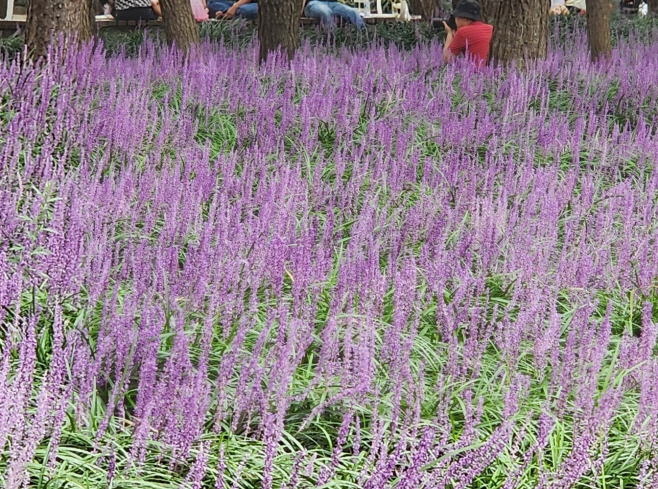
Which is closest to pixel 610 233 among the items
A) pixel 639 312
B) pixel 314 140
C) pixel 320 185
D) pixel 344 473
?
pixel 639 312

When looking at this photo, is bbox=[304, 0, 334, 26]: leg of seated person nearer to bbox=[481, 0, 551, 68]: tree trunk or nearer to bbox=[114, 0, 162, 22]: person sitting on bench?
bbox=[114, 0, 162, 22]: person sitting on bench

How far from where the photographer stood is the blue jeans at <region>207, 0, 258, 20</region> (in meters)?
18.5

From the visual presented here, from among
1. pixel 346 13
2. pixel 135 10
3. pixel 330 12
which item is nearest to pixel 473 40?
pixel 330 12

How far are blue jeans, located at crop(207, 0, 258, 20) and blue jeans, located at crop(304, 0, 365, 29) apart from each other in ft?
3.09

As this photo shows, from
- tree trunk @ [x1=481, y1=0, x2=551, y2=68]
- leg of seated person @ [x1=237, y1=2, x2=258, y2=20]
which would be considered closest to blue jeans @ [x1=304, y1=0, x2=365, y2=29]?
leg of seated person @ [x1=237, y1=2, x2=258, y2=20]

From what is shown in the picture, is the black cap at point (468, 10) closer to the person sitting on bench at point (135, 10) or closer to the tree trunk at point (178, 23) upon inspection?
the tree trunk at point (178, 23)

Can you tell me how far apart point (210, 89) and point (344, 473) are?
5.31m

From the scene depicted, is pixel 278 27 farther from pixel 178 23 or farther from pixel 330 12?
pixel 330 12

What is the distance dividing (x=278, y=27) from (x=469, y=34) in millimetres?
1982

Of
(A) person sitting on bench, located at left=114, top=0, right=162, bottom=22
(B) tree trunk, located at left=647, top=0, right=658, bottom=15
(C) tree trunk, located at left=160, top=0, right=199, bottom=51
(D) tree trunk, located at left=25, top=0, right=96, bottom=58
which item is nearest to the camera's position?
(D) tree trunk, located at left=25, top=0, right=96, bottom=58

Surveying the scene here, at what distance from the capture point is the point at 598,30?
1313cm

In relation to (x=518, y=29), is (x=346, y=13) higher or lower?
lower

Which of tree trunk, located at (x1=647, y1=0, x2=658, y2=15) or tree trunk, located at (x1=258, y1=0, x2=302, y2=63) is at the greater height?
A: tree trunk, located at (x1=647, y1=0, x2=658, y2=15)

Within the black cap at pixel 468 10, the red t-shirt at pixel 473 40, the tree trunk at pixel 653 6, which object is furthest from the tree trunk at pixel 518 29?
the tree trunk at pixel 653 6
